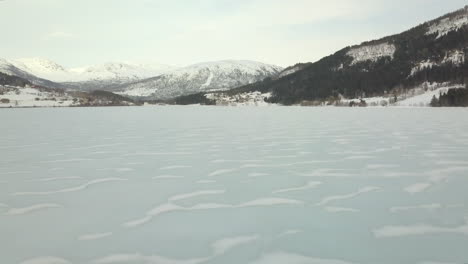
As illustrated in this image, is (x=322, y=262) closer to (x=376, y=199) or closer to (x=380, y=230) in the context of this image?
(x=380, y=230)

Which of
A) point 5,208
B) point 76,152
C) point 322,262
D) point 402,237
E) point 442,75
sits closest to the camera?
point 322,262

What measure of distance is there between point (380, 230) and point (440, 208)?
2.40 meters

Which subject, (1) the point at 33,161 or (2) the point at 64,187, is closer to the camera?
(2) the point at 64,187

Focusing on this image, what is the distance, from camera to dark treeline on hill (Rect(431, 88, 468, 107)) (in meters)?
123

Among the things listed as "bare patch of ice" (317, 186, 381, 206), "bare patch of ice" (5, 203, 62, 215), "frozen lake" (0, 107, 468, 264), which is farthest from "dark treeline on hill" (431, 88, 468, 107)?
"bare patch of ice" (5, 203, 62, 215)

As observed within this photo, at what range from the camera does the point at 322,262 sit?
651cm

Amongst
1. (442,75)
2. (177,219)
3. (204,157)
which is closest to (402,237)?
(177,219)

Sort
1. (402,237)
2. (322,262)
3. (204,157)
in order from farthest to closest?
1. (204,157)
2. (402,237)
3. (322,262)

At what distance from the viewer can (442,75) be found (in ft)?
587

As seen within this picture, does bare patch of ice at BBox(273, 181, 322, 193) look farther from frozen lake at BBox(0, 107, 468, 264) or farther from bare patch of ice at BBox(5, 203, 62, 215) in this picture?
bare patch of ice at BBox(5, 203, 62, 215)

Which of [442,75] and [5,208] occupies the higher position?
[442,75]

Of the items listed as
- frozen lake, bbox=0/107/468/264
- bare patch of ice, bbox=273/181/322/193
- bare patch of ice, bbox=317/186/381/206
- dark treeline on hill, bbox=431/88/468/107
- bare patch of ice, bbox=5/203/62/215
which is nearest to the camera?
frozen lake, bbox=0/107/468/264

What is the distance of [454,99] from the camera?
12625 cm

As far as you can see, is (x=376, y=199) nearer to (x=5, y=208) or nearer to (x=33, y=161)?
(x=5, y=208)
